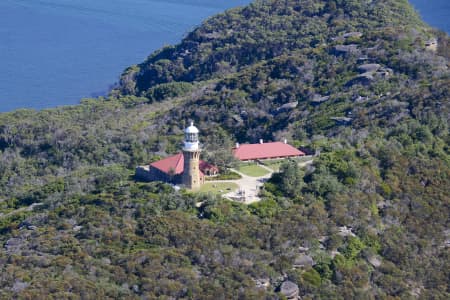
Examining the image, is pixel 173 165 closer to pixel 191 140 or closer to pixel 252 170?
pixel 191 140

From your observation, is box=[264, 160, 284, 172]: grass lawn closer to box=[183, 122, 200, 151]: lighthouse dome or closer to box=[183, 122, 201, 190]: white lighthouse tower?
box=[183, 122, 201, 190]: white lighthouse tower

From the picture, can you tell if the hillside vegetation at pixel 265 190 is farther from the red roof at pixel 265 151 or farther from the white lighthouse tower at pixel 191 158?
the red roof at pixel 265 151

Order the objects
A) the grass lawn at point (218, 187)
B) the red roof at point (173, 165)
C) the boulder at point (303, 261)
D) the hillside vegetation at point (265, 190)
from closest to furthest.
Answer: the hillside vegetation at point (265, 190)
the boulder at point (303, 261)
the grass lawn at point (218, 187)
the red roof at point (173, 165)

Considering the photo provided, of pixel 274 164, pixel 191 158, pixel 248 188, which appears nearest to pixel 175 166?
pixel 191 158

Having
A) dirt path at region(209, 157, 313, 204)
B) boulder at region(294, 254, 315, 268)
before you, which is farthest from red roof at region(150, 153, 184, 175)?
boulder at region(294, 254, 315, 268)

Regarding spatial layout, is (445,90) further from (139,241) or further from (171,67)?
(171,67)

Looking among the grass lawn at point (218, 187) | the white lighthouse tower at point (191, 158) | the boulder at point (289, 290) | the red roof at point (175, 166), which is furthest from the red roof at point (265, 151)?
the boulder at point (289, 290)

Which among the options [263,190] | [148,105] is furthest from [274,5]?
[263,190]
